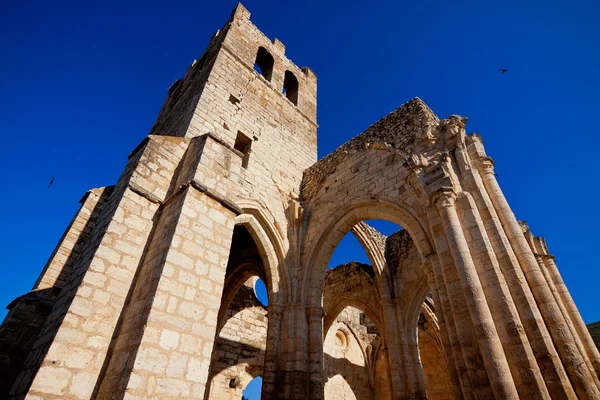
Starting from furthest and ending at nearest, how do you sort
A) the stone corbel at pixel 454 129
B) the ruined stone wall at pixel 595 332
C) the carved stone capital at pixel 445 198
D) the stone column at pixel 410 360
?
the ruined stone wall at pixel 595 332, the stone column at pixel 410 360, the stone corbel at pixel 454 129, the carved stone capital at pixel 445 198

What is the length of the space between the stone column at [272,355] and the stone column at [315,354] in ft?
2.01

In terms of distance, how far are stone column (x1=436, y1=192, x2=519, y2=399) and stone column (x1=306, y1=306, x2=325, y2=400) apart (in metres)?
3.22

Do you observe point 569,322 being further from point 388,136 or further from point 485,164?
point 388,136

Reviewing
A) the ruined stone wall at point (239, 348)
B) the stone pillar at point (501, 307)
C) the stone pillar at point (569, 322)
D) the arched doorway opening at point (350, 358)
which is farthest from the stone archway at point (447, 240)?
the arched doorway opening at point (350, 358)

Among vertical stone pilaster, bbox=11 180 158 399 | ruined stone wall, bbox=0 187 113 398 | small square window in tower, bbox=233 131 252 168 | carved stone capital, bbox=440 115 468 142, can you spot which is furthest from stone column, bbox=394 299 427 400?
ruined stone wall, bbox=0 187 113 398

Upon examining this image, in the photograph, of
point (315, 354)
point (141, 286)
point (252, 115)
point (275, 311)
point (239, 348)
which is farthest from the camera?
point (239, 348)

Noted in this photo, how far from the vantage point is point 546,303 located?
3785mm

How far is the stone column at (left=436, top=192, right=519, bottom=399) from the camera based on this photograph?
331 cm

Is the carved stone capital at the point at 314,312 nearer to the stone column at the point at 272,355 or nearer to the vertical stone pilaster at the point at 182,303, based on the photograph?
the stone column at the point at 272,355

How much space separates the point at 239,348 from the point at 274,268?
12.0 ft

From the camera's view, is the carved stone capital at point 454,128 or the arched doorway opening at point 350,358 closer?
the carved stone capital at point 454,128

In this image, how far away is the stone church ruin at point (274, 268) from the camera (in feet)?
9.66

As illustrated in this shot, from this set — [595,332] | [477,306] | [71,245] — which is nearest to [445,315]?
[477,306]

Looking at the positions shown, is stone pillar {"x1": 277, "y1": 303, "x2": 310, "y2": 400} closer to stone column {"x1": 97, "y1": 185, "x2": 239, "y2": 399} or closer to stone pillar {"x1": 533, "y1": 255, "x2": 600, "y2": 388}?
stone column {"x1": 97, "y1": 185, "x2": 239, "y2": 399}
